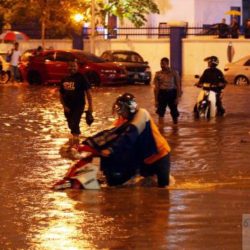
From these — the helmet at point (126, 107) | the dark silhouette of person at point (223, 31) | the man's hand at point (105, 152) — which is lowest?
the man's hand at point (105, 152)

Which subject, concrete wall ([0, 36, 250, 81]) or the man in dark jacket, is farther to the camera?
concrete wall ([0, 36, 250, 81])

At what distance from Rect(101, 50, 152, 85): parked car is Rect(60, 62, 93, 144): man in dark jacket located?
66.0 feet

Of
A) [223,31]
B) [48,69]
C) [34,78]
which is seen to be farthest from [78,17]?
[48,69]

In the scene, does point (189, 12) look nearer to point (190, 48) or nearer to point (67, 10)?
point (190, 48)

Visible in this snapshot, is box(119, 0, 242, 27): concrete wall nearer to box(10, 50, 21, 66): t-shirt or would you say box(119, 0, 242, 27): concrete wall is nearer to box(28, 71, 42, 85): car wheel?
box(10, 50, 21, 66): t-shirt

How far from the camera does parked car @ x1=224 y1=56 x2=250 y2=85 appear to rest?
34750 mm

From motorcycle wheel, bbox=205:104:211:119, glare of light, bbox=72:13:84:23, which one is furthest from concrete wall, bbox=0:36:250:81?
motorcycle wheel, bbox=205:104:211:119

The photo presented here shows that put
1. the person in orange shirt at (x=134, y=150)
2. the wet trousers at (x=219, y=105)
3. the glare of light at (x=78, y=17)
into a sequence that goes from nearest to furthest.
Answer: the person in orange shirt at (x=134, y=150) < the wet trousers at (x=219, y=105) < the glare of light at (x=78, y=17)

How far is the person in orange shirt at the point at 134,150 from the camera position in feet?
35.9

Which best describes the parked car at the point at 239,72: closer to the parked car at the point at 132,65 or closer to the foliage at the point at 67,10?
the parked car at the point at 132,65

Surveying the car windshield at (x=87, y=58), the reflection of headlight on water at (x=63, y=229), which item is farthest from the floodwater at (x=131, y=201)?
the car windshield at (x=87, y=58)

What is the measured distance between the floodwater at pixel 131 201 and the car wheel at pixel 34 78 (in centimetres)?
1718

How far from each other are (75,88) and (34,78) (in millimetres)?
20552

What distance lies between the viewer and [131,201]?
10625 millimetres
